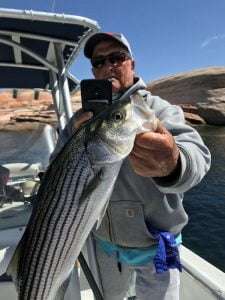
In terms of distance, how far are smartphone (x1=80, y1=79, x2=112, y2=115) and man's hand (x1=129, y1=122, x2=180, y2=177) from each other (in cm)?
65

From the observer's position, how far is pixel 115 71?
3.66 meters

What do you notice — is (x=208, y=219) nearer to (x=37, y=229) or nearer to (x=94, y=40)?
(x=94, y=40)

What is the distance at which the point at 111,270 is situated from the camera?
3957 mm

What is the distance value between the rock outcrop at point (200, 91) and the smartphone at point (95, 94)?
53852 mm

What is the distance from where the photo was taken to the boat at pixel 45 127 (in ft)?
16.5

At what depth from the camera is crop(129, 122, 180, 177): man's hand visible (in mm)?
Result: 2482

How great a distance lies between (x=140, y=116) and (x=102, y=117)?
0.23m

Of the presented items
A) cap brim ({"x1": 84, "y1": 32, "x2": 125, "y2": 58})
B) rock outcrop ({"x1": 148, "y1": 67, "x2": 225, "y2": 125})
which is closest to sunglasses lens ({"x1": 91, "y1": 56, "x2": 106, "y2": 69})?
cap brim ({"x1": 84, "y1": 32, "x2": 125, "y2": 58})

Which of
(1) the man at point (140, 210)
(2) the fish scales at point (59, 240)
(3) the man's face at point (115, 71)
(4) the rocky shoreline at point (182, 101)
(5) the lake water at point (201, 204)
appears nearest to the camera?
(2) the fish scales at point (59, 240)

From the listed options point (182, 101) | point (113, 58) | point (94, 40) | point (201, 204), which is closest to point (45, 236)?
point (113, 58)

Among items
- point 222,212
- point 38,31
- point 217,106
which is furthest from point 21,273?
point 217,106

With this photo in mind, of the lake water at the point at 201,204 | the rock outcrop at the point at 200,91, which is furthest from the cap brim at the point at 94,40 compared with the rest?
the rock outcrop at the point at 200,91

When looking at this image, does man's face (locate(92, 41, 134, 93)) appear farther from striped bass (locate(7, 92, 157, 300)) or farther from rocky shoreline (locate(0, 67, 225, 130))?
rocky shoreline (locate(0, 67, 225, 130))

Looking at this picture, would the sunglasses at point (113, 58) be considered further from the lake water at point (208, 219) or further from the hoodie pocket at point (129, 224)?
the lake water at point (208, 219)
